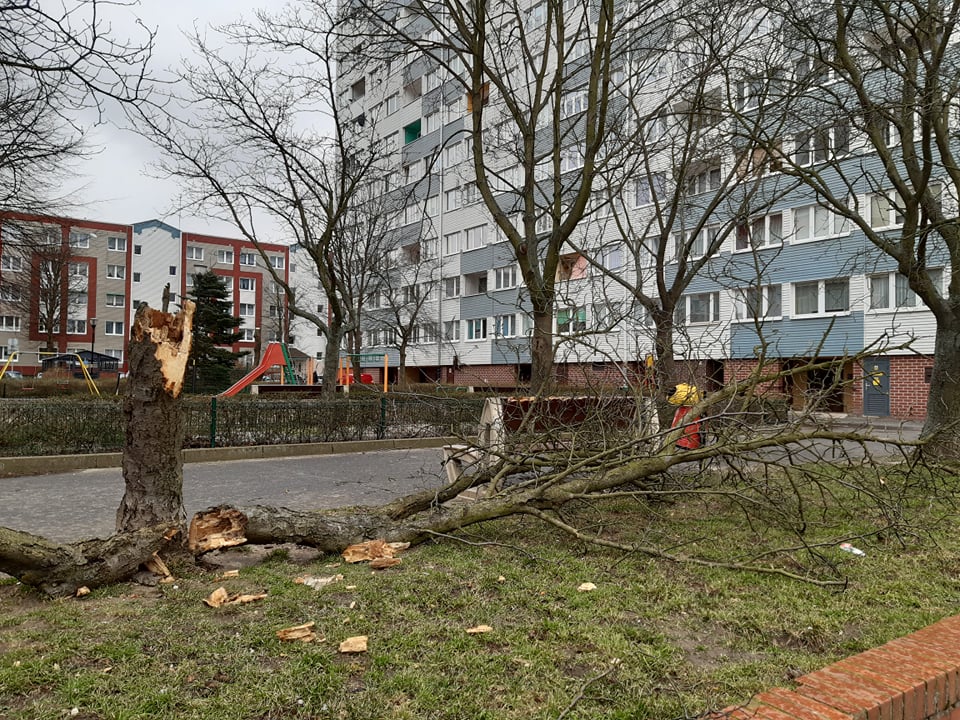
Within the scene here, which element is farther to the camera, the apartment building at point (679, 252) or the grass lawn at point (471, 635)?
the apartment building at point (679, 252)

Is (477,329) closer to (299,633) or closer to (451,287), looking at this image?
(451,287)

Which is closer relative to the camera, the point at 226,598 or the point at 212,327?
the point at 226,598

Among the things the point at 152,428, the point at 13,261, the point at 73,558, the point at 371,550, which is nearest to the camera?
the point at 73,558

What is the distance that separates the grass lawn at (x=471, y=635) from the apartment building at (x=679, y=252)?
2.59 m

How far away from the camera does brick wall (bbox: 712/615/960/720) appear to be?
2.37 metres

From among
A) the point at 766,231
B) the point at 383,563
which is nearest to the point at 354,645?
the point at 383,563

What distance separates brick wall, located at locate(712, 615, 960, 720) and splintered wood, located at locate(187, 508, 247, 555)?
3.21 m

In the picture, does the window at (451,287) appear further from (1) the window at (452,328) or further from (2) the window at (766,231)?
(2) the window at (766,231)

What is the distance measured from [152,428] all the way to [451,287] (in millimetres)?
38896

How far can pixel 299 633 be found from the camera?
3189 mm

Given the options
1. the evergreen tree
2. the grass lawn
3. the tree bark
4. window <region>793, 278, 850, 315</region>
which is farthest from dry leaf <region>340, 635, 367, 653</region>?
the evergreen tree

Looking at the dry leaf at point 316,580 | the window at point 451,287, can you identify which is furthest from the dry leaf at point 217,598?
the window at point 451,287

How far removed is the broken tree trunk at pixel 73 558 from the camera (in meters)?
3.75

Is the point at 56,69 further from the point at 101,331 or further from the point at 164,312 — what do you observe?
the point at 101,331
